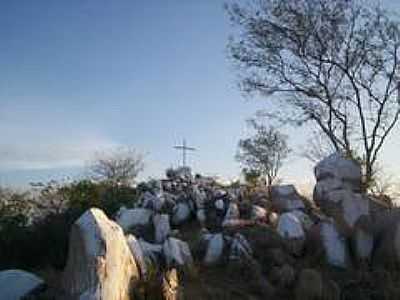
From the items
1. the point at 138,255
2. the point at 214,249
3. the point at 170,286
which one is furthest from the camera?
the point at 214,249

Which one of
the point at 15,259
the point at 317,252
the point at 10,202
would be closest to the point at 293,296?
the point at 317,252

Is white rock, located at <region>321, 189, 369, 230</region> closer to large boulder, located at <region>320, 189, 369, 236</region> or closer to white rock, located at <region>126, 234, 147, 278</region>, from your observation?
large boulder, located at <region>320, 189, 369, 236</region>

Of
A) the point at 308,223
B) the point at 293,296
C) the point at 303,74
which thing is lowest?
the point at 293,296

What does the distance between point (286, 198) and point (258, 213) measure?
45.8 inches

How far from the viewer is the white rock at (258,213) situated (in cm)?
991

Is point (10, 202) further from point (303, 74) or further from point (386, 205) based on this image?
point (303, 74)

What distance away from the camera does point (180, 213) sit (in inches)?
407

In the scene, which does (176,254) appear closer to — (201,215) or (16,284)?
(16,284)

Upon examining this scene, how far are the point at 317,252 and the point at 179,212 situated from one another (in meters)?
2.54

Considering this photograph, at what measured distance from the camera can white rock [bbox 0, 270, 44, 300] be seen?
7.08 meters

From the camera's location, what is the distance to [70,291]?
6.13 meters

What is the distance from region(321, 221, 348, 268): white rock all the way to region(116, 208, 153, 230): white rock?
283 centimetres

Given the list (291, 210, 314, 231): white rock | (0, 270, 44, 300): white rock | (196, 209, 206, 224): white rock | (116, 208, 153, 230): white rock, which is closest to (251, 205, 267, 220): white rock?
(291, 210, 314, 231): white rock

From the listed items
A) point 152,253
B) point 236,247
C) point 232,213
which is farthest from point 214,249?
point 232,213
